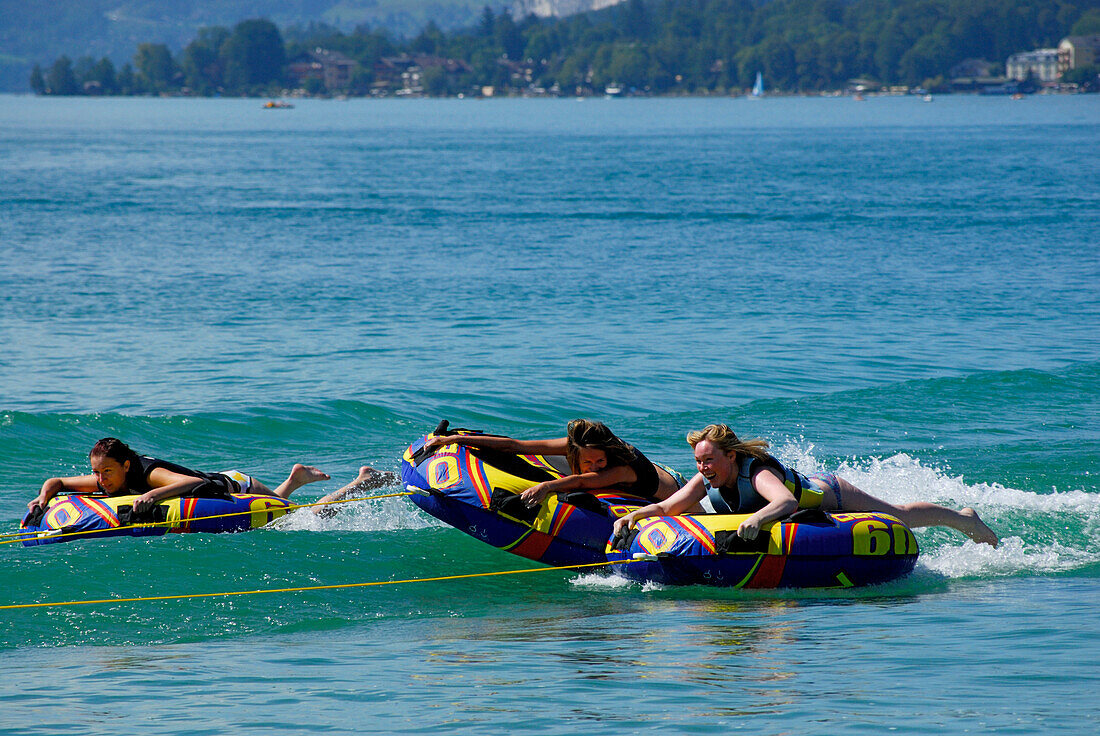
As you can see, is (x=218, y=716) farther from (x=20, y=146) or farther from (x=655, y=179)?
(x=20, y=146)

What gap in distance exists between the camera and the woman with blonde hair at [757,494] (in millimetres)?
7754

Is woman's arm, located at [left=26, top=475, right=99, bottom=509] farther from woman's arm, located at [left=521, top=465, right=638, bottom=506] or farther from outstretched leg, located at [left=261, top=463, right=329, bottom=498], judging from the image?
woman's arm, located at [left=521, top=465, right=638, bottom=506]

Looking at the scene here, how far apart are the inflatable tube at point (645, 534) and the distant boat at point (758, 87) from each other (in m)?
183

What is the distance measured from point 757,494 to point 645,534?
762 mm

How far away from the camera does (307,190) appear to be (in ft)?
144

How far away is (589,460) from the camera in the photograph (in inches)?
335

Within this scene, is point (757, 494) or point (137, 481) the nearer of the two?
point (757, 494)

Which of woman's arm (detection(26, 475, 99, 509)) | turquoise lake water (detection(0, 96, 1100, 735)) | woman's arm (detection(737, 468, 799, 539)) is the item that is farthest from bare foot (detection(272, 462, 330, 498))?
woman's arm (detection(737, 468, 799, 539))

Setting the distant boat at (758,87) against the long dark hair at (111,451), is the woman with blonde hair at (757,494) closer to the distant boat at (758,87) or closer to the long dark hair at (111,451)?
the long dark hair at (111,451)

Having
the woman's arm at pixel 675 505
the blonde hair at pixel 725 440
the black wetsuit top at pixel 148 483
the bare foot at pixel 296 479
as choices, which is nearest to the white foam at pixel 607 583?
the woman's arm at pixel 675 505

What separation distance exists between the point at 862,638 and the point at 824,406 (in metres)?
7.61

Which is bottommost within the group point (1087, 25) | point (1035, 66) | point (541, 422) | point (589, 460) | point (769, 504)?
point (541, 422)

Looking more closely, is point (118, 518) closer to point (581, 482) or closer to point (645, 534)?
point (581, 482)

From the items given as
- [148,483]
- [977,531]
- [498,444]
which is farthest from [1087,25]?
[148,483]
